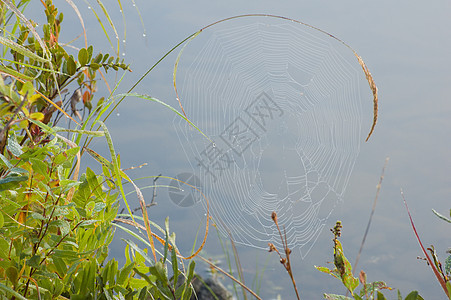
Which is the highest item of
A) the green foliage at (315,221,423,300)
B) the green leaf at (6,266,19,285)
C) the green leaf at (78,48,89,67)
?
the green leaf at (78,48,89,67)

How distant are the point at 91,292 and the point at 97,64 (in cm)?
62

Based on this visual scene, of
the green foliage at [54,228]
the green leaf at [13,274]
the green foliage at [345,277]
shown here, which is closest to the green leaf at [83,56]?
the green foliage at [54,228]

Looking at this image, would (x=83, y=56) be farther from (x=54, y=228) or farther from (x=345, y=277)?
(x=345, y=277)

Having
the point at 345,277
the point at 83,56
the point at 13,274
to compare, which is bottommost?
the point at 13,274

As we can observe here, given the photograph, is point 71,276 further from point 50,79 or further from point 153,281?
point 50,79

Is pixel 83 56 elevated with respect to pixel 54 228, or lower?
elevated

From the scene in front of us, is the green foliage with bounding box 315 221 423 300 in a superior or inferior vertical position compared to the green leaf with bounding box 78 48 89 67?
inferior

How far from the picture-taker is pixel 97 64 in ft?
3.92

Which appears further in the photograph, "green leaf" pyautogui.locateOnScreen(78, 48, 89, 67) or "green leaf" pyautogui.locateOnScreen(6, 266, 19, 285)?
"green leaf" pyautogui.locateOnScreen(78, 48, 89, 67)

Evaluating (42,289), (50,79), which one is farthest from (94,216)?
(50,79)

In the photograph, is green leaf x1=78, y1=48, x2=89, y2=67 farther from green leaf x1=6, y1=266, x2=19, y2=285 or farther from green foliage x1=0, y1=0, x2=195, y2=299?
green leaf x1=6, y1=266, x2=19, y2=285

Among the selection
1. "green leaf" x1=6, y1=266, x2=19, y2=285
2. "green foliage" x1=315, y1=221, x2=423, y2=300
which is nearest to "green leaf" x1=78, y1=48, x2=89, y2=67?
"green leaf" x1=6, y1=266, x2=19, y2=285

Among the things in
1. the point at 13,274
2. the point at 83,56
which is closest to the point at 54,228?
the point at 13,274

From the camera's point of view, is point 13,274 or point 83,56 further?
point 83,56
